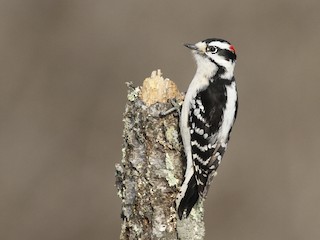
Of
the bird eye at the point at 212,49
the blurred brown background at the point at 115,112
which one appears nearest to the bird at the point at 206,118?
the bird eye at the point at 212,49

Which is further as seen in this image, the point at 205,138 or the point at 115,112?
the point at 115,112

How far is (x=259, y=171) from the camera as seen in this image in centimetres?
974

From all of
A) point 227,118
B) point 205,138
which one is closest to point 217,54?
point 227,118

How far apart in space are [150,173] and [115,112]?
438 cm

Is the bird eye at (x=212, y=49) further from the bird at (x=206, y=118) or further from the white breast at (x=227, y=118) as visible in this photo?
the white breast at (x=227, y=118)

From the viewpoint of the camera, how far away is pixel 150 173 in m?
5.34

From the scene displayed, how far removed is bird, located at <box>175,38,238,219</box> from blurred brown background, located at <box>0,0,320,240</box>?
10.1 ft

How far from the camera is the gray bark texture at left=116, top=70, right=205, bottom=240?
5320 millimetres

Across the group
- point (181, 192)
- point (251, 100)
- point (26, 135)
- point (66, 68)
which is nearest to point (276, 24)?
point (251, 100)

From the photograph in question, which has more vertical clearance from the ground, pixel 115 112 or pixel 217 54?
pixel 115 112

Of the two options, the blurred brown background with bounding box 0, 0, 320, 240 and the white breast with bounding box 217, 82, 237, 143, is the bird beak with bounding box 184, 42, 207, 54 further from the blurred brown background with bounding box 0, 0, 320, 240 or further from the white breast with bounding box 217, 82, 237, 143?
the blurred brown background with bounding box 0, 0, 320, 240

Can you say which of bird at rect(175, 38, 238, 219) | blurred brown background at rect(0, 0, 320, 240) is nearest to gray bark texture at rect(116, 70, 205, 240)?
bird at rect(175, 38, 238, 219)

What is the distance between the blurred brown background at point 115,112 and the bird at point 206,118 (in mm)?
3092

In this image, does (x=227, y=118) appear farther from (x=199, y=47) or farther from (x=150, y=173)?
(x=150, y=173)
